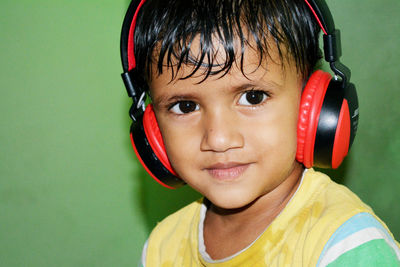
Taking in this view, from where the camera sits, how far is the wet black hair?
829 mm

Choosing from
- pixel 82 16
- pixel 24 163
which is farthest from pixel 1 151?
pixel 82 16

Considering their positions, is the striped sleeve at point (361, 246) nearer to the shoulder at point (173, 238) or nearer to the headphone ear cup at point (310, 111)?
the headphone ear cup at point (310, 111)

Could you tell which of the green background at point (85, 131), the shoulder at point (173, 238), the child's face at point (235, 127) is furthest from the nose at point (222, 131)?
the green background at point (85, 131)

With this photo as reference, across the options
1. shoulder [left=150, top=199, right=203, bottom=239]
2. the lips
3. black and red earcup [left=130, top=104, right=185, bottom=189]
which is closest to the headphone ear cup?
the lips

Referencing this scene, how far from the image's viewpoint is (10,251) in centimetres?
136

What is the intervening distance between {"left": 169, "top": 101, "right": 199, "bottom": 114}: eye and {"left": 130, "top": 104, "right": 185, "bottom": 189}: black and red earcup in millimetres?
69

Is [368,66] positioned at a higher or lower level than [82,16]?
lower

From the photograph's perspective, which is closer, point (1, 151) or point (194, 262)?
point (194, 262)

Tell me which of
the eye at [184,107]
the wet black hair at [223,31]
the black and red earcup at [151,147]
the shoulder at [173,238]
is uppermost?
the wet black hair at [223,31]

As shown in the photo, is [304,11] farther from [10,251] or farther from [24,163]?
[10,251]

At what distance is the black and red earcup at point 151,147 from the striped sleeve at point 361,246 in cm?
38

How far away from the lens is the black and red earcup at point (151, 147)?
998 mm

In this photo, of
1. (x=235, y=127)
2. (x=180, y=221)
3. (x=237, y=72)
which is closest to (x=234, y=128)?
→ (x=235, y=127)

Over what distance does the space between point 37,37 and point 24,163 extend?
37cm
